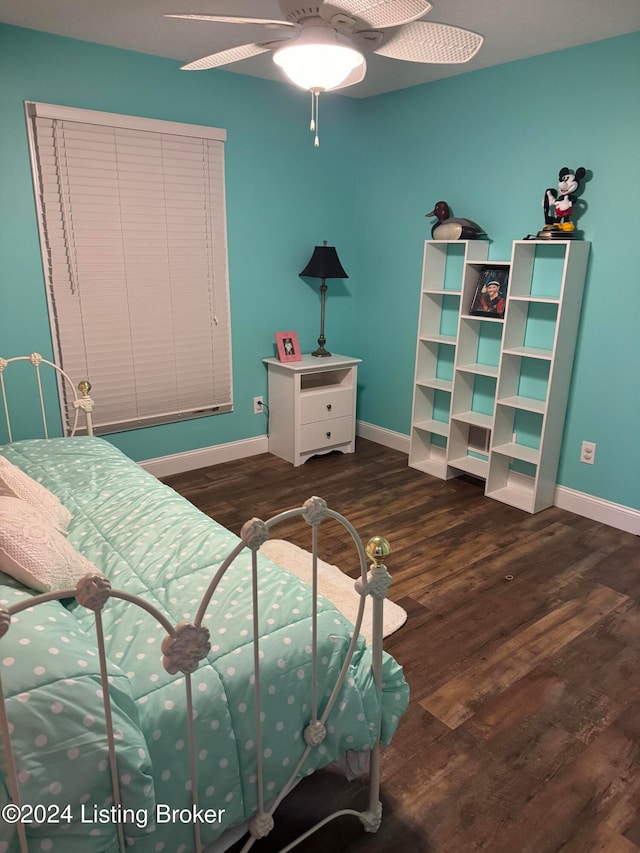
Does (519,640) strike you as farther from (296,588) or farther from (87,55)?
(87,55)

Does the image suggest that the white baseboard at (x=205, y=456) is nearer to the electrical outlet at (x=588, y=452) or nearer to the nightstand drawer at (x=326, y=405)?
the nightstand drawer at (x=326, y=405)

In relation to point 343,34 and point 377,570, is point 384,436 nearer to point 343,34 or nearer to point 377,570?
point 343,34

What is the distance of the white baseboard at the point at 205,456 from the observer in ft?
12.6

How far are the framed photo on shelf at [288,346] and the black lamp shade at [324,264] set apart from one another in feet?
1.49

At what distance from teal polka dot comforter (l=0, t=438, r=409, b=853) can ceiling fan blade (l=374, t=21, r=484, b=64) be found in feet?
5.59

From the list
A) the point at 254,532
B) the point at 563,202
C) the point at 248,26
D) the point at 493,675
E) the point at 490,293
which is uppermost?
the point at 248,26

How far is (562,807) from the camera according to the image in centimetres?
161

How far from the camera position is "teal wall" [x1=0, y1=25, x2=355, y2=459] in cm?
297

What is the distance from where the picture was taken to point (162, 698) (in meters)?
1.20

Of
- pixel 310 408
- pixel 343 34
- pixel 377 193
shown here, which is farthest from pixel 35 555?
pixel 377 193

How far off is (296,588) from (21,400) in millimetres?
2350

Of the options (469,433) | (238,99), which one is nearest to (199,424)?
(469,433)

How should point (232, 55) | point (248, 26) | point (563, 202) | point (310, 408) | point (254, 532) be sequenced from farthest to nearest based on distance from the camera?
point (310, 408)
point (563, 202)
point (248, 26)
point (232, 55)
point (254, 532)

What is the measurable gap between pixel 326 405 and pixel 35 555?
2797mm
